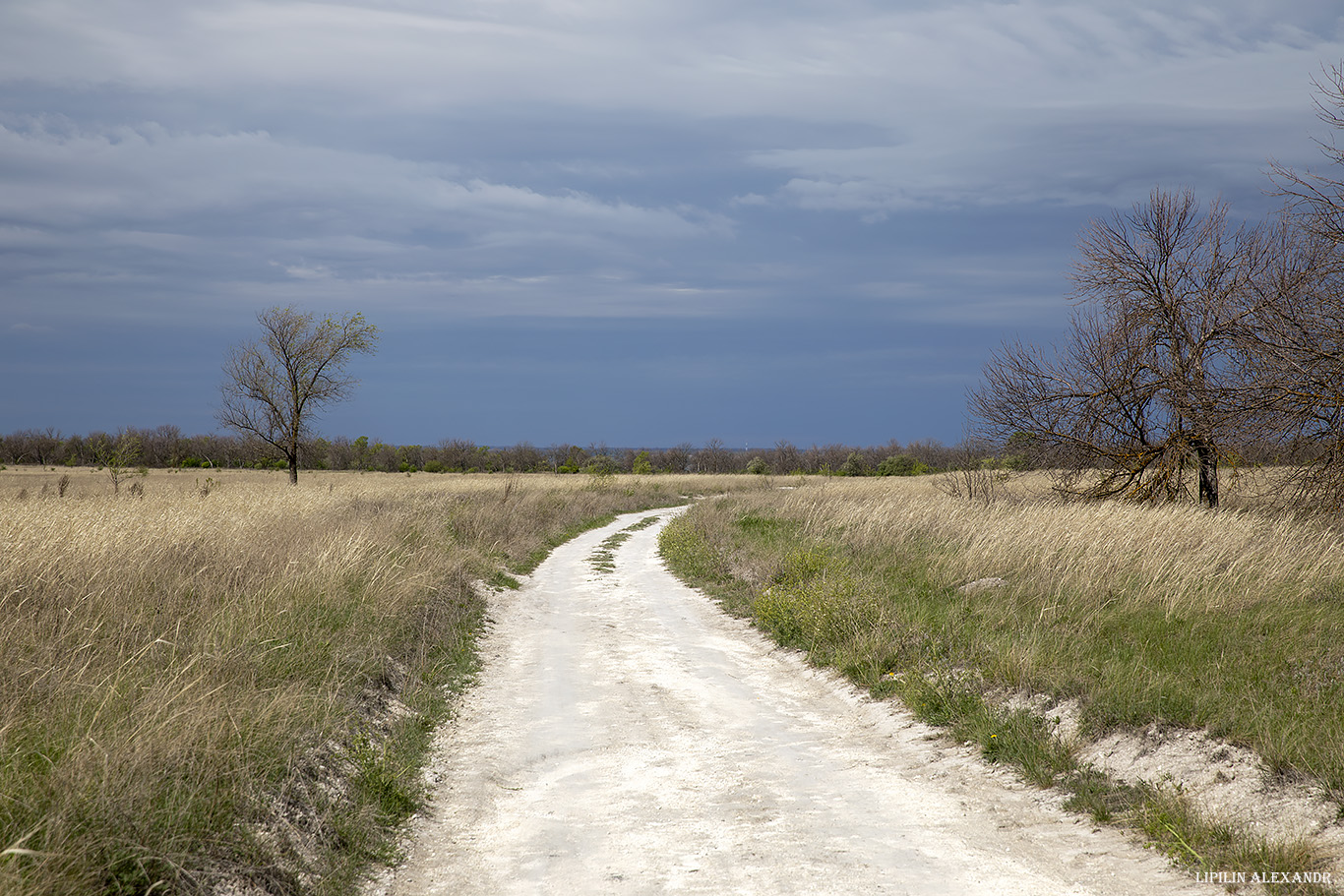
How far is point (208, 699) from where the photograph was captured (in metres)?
5.34

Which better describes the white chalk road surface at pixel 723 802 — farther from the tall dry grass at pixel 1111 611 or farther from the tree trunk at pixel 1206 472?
the tree trunk at pixel 1206 472

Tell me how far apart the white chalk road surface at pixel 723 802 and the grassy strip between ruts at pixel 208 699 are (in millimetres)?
552

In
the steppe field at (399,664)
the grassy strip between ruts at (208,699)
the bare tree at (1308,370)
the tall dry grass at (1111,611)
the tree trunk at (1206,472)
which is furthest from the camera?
the tree trunk at (1206,472)

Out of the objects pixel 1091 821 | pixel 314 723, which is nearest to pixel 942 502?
pixel 1091 821

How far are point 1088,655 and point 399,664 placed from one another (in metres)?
7.33

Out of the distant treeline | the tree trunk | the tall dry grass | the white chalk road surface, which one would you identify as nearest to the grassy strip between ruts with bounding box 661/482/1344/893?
the tall dry grass

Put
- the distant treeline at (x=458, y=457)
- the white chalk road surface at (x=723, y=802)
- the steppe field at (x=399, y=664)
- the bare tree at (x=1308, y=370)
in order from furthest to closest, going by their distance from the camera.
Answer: the distant treeline at (x=458, y=457), the bare tree at (x=1308, y=370), the white chalk road surface at (x=723, y=802), the steppe field at (x=399, y=664)

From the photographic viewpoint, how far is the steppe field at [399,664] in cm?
426

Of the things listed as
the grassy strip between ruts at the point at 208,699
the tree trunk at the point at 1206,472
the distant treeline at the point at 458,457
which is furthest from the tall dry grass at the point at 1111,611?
the distant treeline at the point at 458,457

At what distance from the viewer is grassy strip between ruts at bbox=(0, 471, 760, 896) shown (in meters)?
3.91

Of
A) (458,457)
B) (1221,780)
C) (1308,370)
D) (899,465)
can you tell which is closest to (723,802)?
(1221,780)

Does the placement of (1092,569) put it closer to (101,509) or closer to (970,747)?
(970,747)

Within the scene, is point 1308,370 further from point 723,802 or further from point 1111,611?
point 723,802

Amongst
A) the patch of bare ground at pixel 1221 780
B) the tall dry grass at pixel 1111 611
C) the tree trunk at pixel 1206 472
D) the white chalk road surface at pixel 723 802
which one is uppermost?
the tree trunk at pixel 1206 472
